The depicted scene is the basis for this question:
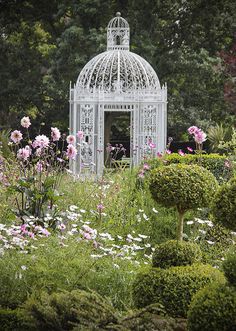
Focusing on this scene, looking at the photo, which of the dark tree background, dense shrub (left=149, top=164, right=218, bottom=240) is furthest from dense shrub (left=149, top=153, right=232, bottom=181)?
the dark tree background

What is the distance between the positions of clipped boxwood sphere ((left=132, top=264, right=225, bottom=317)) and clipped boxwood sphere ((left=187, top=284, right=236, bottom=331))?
2.40ft

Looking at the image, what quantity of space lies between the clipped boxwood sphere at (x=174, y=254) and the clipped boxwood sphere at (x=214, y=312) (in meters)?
0.89

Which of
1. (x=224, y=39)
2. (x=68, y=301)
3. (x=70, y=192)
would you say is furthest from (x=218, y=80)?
(x=68, y=301)

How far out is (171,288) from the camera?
4.84 meters

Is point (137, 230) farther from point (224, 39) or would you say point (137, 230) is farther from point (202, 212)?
point (224, 39)

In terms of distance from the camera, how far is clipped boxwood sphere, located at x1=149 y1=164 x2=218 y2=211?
5.50 metres

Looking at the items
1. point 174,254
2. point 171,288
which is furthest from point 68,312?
point 174,254

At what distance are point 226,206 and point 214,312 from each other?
2.63 feet

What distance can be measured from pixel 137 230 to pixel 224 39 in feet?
45.9

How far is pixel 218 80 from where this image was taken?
1978cm

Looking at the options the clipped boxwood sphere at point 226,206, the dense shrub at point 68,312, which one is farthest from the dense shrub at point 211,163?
the dense shrub at point 68,312

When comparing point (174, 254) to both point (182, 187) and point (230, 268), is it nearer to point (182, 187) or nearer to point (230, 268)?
point (182, 187)

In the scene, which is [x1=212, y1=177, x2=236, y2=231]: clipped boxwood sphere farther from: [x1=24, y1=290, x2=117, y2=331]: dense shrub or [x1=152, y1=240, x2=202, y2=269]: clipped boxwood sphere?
[x1=24, y1=290, x2=117, y2=331]: dense shrub

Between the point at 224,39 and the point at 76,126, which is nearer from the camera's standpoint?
the point at 76,126
